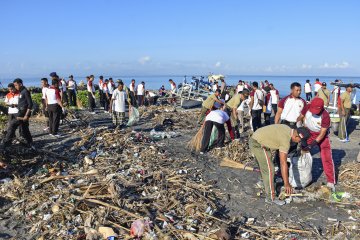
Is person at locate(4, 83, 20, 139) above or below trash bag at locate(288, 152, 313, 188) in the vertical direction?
above

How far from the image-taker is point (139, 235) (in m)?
4.72

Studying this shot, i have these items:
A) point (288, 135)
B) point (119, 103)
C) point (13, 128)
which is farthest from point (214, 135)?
point (13, 128)

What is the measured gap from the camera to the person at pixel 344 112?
36.1 ft

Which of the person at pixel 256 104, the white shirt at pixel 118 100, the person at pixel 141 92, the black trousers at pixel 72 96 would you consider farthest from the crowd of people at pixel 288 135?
the person at pixel 141 92

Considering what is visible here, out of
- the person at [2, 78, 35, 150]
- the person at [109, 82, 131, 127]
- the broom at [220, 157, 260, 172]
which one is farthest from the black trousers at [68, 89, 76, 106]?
the broom at [220, 157, 260, 172]

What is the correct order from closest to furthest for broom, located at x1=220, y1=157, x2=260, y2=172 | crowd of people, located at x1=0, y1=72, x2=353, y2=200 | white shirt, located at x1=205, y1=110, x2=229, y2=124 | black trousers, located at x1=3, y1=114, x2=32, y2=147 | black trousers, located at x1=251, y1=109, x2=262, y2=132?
crowd of people, located at x1=0, y1=72, x2=353, y2=200
broom, located at x1=220, y1=157, x2=260, y2=172
black trousers, located at x1=3, y1=114, x2=32, y2=147
white shirt, located at x1=205, y1=110, x2=229, y2=124
black trousers, located at x1=251, y1=109, x2=262, y2=132

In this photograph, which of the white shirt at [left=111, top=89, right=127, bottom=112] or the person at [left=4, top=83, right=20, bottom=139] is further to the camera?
the white shirt at [left=111, top=89, right=127, bottom=112]

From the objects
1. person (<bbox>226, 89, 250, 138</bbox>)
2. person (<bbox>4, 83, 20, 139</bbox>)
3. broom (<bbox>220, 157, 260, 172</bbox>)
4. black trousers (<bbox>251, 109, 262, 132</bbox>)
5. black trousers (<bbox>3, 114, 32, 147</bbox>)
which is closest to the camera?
broom (<bbox>220, 157, 260, 172</bbox>)

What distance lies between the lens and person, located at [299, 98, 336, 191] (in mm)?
6531

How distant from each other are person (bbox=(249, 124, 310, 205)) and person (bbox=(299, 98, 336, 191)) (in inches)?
22.4

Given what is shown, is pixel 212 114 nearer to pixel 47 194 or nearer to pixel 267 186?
pixel 267 186

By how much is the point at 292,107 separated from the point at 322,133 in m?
1.44

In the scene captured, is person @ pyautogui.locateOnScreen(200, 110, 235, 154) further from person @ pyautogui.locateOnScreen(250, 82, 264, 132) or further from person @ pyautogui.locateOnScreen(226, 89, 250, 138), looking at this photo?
person @ pyautogui.locateOnScreen(250, 82, 264, 132)

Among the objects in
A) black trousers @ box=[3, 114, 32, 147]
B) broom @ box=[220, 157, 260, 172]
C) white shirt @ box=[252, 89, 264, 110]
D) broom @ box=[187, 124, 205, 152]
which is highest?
white shirt @ box=[252, 89, 264, 110]
